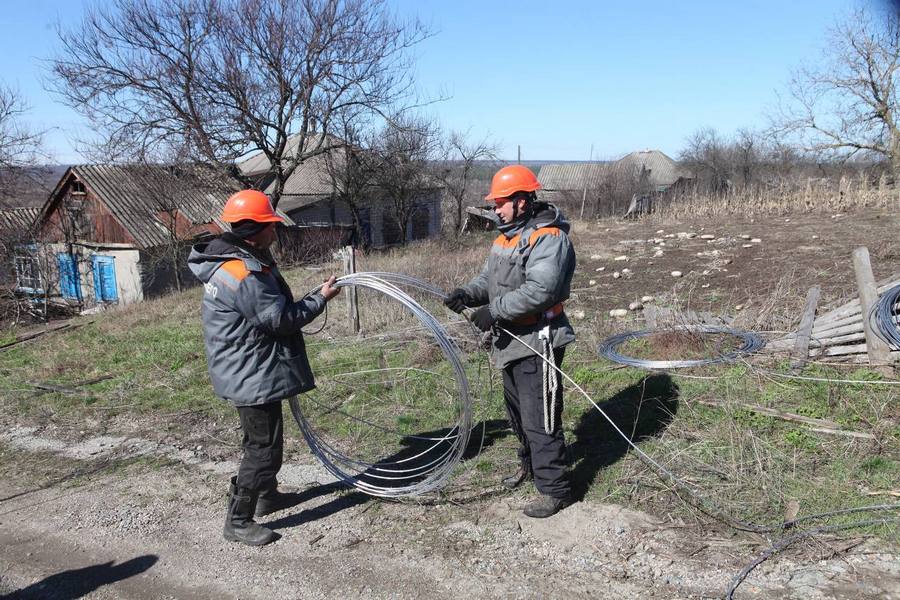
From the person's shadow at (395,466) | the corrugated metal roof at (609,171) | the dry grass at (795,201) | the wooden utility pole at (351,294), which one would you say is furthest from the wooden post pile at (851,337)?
the corrugated metal roof at (609,171)

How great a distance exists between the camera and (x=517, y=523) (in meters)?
4.01

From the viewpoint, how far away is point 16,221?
25875 mm

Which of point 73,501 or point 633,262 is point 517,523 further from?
point 633,262

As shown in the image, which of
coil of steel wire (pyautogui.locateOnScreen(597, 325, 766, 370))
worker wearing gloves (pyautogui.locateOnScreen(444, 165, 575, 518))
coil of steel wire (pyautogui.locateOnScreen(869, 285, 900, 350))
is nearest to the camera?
worker wearing gloves (pyautogui.locateOnScreen(444, 165, 575, 518))

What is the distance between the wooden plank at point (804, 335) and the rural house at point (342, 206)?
2449cm

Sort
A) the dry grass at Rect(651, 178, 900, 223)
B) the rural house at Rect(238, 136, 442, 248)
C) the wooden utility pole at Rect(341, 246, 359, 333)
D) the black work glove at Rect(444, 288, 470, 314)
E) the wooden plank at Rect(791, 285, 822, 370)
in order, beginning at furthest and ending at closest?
the rural house at Rect(238, 136, 442, 248), the dry grass at Rect(651, 178, 900, 223), the wooden utility pole at Rect(341, 246, 359, 333), the wooden plank at Rect(791, 285, 822, 370), the black work glove at Rect(444, 288, 470, 314)

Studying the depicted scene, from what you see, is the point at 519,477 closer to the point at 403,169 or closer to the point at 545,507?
the point at 545,507

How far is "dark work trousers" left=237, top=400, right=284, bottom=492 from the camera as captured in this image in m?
3.99

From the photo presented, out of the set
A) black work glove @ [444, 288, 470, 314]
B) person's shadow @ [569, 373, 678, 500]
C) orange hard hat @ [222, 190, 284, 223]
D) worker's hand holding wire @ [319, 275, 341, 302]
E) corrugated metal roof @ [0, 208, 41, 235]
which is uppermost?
corrugated metal roof @ [0, 208, 41, 235]

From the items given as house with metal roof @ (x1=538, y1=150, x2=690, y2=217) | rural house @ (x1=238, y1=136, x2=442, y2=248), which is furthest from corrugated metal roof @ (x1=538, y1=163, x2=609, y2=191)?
rural house @ (x1=238, y1=136, x2=442, y2=248)

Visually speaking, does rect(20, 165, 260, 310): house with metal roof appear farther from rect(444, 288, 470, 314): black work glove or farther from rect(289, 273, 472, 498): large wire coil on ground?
rect(444, 288, 470, 314): black work glove

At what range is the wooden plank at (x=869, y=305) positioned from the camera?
5445 millimetres

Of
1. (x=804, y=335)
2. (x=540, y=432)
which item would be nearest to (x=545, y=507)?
(x=540, y=432)

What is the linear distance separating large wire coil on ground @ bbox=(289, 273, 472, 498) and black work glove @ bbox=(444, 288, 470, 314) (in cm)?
16
